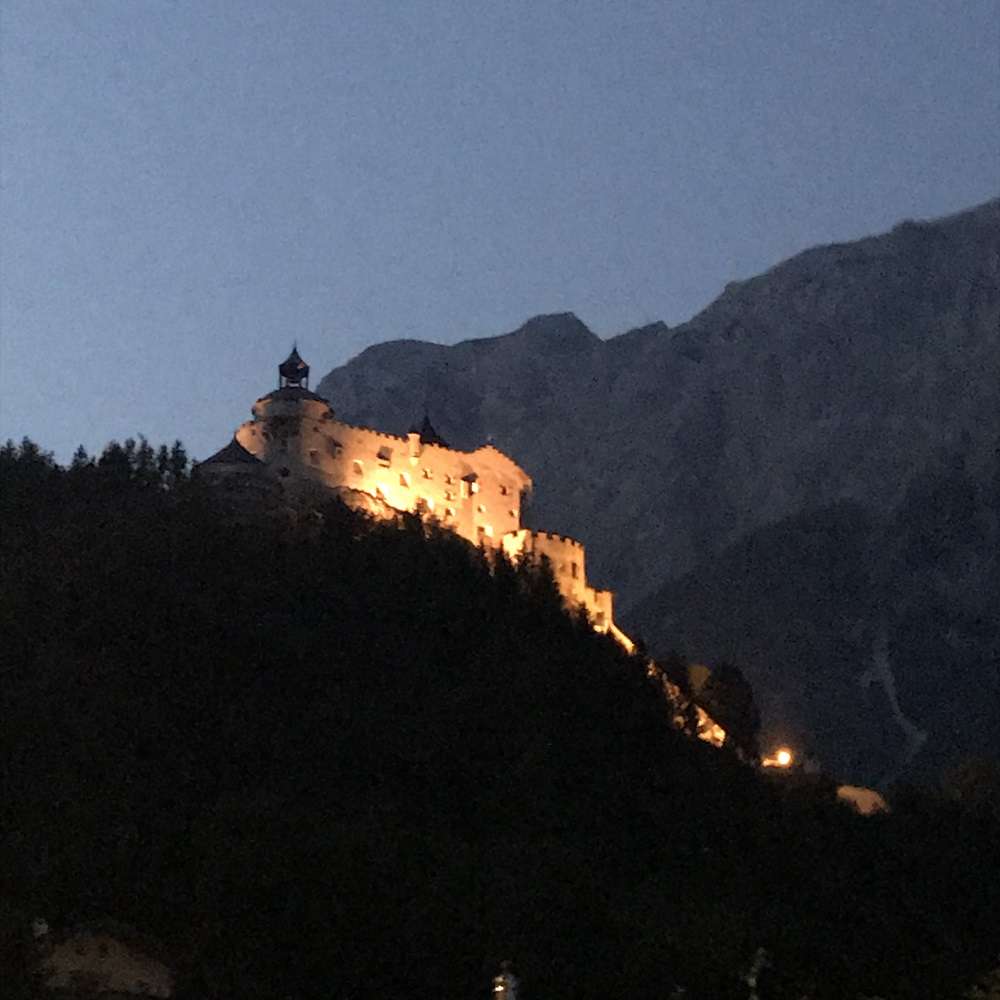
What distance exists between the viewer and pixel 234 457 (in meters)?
75.3

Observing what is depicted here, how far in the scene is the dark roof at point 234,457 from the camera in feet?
246

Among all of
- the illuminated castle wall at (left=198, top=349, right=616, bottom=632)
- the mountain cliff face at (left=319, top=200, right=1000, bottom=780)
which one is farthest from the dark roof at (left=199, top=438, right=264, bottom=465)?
the mountain cliff face at (left=319, top=200, right=1000, bottom=780)

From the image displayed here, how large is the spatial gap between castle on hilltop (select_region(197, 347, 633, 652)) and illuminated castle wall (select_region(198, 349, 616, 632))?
53 millimetres

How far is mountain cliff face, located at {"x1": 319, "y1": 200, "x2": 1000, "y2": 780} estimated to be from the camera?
13400 cm

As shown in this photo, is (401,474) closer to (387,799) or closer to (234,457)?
(234,457)

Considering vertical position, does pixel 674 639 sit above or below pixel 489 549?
above

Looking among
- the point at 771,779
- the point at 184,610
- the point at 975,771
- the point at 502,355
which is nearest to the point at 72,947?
the point at 184,610

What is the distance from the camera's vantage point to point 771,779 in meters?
67.6

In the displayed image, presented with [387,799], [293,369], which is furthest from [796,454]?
[387,799]

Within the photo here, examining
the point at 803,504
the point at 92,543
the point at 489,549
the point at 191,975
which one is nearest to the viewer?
the point at 191,975

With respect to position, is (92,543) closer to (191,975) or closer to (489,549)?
(489,549)

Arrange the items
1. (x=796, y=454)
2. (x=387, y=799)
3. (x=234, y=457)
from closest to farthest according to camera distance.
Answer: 1. (x=387, y=799)
2. (x=234, y=457)
3. (x=796, y=454)

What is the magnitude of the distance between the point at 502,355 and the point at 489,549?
11340 cm

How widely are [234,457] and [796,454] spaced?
323 ft
